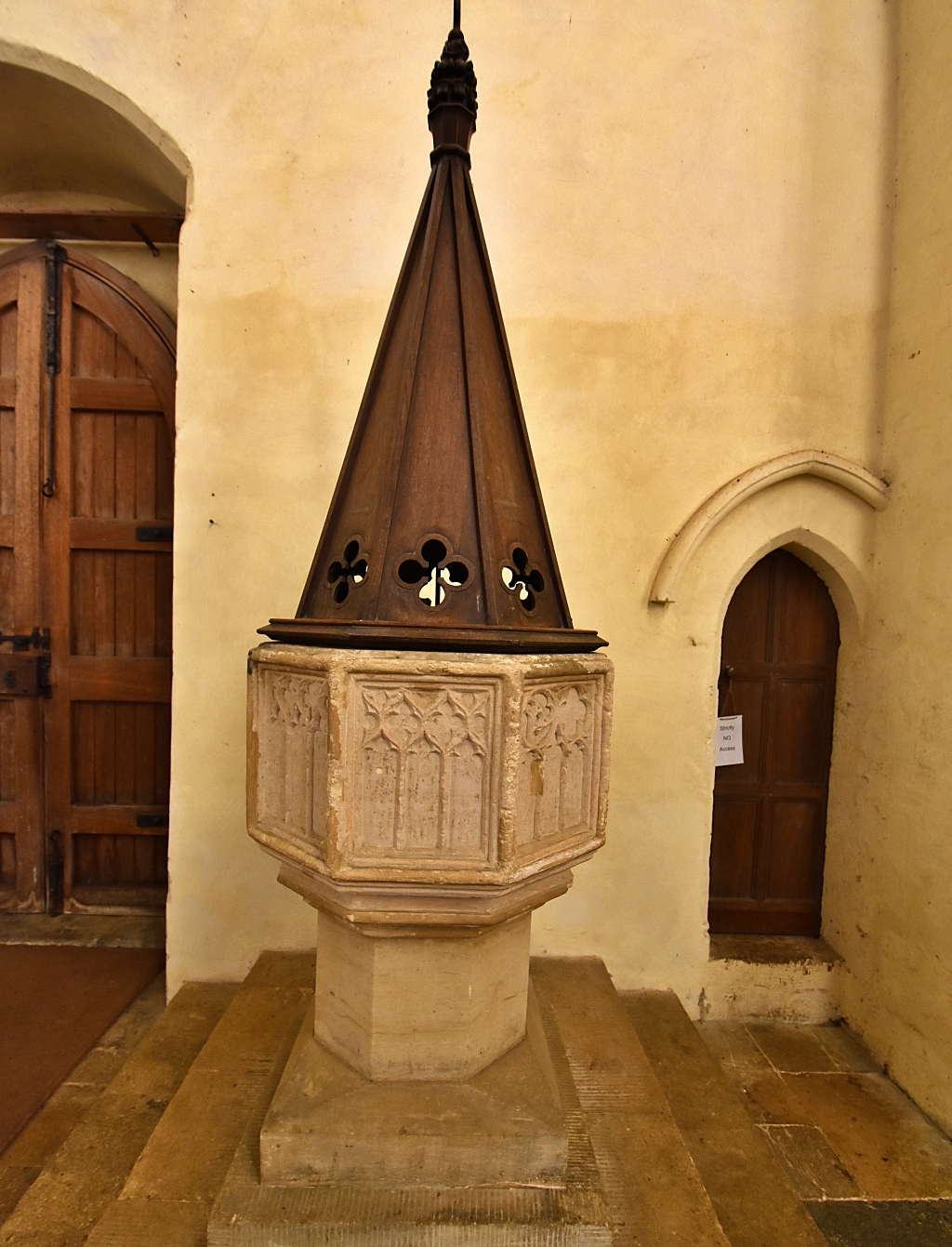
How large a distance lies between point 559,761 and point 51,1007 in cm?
245

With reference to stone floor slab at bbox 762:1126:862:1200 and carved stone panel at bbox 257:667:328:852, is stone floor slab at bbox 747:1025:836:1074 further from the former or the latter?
carved stone panel at bbox 257:667:328:852

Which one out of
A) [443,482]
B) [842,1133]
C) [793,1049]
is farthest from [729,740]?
[443,482]

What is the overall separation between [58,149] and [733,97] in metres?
3.04

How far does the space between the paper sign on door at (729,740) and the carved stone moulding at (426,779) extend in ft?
5.29

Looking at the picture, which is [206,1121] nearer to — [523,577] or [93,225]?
[523,577]

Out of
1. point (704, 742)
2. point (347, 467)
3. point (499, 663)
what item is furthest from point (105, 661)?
point (704, 742)

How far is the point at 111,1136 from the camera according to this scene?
1.85 meters

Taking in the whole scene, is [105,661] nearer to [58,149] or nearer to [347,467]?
[347,467]

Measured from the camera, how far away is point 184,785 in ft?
8.35

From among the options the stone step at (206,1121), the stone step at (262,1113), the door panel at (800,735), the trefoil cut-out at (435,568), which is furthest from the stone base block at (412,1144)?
the door panel at (800,735)

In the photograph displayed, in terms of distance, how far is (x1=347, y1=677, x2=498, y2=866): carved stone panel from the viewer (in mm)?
1389

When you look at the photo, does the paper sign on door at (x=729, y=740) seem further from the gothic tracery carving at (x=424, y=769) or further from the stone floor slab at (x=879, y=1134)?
the gothic tracery carving at (x=424, y=769)

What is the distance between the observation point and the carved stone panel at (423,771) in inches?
54.7

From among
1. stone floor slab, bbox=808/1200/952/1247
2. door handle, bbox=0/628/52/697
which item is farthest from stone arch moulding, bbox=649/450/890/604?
door handle, bbox=0/628/52/697
